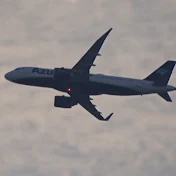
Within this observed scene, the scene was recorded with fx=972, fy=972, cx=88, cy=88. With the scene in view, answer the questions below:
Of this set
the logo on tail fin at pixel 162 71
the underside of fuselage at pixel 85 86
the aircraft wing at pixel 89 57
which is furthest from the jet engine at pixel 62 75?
the logo on tail fin at pixel 162 71

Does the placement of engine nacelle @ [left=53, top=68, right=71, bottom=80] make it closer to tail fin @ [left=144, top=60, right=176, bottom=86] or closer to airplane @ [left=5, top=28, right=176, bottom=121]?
airplane @ [left=5, top=28, right=176, bottom=121]

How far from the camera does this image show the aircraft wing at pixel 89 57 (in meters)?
173

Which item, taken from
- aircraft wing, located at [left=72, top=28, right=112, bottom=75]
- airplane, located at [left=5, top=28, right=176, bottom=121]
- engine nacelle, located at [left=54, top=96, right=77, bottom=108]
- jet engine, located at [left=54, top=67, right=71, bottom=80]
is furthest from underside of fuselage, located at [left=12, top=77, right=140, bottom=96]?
engine nacelle, located at [left=54, top=96, right=77, bottom=108]

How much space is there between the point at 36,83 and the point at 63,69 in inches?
223

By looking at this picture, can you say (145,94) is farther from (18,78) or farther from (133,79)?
(18,78)

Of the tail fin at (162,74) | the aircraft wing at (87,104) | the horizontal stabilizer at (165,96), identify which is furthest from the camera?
the aircraft wing at (87,104)

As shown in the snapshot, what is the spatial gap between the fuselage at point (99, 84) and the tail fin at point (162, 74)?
47.3 inches

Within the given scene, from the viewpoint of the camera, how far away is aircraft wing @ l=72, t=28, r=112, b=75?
173 metres

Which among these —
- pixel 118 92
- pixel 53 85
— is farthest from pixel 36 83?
pixel 118 92

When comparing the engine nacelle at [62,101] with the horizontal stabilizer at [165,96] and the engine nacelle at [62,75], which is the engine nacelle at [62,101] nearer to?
the engine nacelle at [62,75]

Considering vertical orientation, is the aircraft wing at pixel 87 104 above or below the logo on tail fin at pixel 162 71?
below

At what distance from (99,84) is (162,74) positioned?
12009mm

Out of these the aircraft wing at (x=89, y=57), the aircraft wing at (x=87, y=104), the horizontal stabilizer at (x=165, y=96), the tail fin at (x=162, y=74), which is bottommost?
the aircraft wing at (x=87, y=104)

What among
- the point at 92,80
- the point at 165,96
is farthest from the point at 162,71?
the point at 92,80
